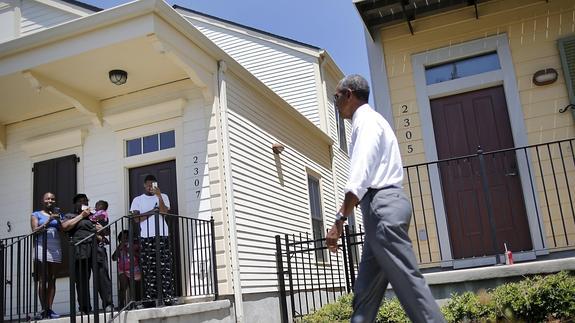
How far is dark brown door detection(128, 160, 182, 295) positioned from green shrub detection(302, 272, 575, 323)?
346cm

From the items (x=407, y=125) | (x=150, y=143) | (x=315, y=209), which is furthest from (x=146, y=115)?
(x=315, y=209)

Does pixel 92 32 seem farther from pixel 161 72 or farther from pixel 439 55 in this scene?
pixel 439 55

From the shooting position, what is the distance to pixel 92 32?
6922mm

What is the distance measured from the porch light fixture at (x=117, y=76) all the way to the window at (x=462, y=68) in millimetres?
4042

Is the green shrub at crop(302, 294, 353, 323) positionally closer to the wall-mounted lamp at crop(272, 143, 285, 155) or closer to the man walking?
the man walking

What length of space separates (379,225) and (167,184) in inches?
221

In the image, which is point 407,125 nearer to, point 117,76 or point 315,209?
point 117,76

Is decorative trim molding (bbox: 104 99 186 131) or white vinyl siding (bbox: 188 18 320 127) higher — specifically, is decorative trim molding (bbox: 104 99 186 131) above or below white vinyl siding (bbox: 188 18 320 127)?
below

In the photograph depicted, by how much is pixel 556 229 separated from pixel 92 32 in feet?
19.4

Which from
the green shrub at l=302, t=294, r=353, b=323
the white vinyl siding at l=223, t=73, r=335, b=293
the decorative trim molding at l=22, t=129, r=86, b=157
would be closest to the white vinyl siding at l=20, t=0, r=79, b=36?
the decorative trim molding at l=22, t=129, r=86, b=157

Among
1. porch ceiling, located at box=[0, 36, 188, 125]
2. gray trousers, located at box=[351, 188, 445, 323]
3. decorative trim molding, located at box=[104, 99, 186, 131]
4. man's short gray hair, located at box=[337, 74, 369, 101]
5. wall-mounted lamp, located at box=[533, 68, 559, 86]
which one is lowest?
gray trousers, located at box=[351, 188, 445, 323]

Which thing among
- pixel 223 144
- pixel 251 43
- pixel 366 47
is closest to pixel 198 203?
pixel 223 144

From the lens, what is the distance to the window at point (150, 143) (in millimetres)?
8102

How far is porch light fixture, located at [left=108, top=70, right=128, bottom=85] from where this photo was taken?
7621mm
